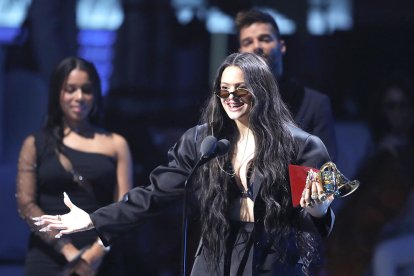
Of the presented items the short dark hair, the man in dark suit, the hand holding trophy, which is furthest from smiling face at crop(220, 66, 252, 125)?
the short dark hair

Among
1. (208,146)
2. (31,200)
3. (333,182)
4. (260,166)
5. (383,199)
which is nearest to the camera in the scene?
(333,182)

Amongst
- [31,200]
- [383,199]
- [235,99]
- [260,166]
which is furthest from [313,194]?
[383,199]

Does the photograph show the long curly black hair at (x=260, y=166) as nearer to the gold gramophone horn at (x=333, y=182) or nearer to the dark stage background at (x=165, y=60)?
the gold gramophone horn at (x=333, y=182)

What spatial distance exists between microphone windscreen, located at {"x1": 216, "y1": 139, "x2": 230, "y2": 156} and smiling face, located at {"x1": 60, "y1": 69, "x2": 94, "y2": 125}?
170cm

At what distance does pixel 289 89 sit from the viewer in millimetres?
5605

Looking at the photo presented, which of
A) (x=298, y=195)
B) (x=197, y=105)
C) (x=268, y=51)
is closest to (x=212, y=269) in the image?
(x=298, y=195)

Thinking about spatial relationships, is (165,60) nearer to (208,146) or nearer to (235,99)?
(235,99)

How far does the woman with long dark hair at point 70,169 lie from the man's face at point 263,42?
849mm

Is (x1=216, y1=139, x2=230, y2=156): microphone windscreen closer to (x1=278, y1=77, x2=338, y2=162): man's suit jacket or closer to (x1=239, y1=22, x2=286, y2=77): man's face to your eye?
(x1=278, y1=77, x2=338, y2=162): man's suit jacket

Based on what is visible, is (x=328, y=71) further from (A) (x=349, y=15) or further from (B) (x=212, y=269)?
(B) (x=212, y=269)

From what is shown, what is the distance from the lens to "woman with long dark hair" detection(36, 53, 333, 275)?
14.6ft

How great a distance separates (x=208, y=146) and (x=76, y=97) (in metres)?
1.78

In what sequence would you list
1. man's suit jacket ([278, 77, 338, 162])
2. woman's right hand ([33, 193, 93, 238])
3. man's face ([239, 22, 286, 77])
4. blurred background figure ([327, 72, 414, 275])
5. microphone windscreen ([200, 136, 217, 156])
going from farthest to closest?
1. blurred background figure ([327, 72, 414, 275])
2. man's face ([239, 22, 286, 77])
3. man's suit jacket ([278, 77, 338, 162])
4. woman's right hand ([33, 193, 93, 238])
5. microphone windscreen ([200, 136, 217, 156])

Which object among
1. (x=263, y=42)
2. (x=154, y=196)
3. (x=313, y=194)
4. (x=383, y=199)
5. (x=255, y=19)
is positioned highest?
(x=255, y=19)
